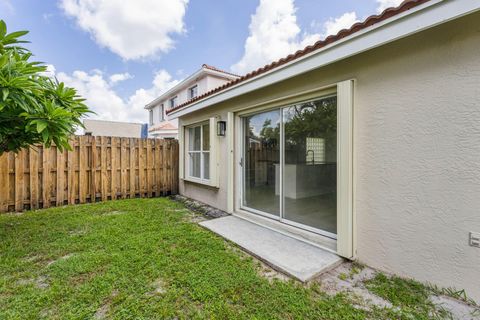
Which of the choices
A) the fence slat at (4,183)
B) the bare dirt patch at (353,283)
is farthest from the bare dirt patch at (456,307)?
the fence slat at (4,183)

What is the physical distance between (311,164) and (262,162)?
1336 millimetres

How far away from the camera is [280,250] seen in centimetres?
348

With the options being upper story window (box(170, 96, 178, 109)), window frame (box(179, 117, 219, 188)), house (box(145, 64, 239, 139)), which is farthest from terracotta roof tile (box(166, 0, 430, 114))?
upper story window (box(170, 96, 178, 109))

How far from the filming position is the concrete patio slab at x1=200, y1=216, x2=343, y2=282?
294 centimetres

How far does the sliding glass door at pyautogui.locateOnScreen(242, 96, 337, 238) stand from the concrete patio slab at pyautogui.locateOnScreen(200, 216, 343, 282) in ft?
1.53

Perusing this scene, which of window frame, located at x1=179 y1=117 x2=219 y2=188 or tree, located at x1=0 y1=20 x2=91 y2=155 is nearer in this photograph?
tree, located at x1=0 y1=20 x2=91 y2=155

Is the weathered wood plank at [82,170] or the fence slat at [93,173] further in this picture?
the fence slat at [93,173]

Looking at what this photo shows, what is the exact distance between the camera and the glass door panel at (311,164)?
3646mm

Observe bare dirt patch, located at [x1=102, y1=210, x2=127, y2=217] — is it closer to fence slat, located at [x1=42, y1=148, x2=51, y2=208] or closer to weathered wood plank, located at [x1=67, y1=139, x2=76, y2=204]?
weathered wood plank, located at [x1=67, y1=139, x2=76, y2=204]

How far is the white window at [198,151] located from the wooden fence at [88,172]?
39.9 inches

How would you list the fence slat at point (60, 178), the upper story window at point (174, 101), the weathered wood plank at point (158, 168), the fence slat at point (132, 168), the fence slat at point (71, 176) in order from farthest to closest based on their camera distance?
the upper story window at point (174, 101) < the weathered wood plank at point (158, 168) < the fence slat at point (132, 168) < the fence slat at point (71, 176) < the fence slat at point (60, 178)

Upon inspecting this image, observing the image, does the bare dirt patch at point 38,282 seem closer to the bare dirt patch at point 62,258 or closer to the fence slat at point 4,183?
the bare dirt patch at point 62,258

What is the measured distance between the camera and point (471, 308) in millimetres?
2203

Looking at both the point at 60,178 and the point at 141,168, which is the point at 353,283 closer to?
the point at 141,168
